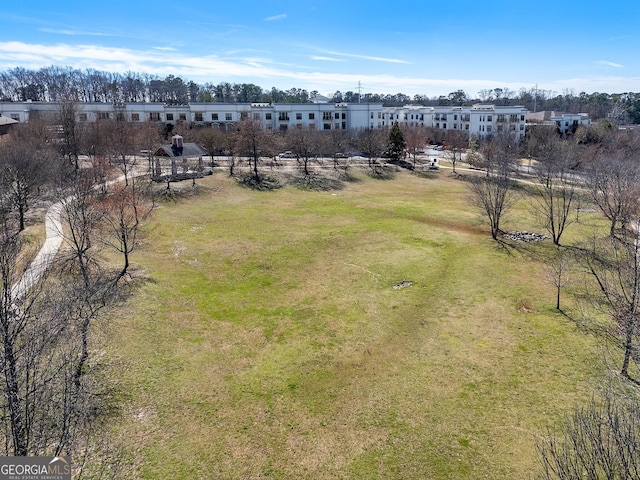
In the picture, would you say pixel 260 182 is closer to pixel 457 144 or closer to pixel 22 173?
pixel 22 173

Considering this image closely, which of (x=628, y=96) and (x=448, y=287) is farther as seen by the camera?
(x=628, y=96)

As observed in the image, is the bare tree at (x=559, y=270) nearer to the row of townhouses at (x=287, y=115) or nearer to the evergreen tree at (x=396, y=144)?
the evergreen tree at (x=396, y=144)

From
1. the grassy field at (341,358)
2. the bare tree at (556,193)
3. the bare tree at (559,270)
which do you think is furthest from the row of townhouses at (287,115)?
the bare tree at (559,270)

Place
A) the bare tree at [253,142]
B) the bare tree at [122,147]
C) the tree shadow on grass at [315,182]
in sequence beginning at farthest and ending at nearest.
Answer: the bare tree at [253,142]
the tree shadow on grass at [315,182]
the bare tree at [122,147]

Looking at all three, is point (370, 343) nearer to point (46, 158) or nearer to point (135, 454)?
point (135, 454)

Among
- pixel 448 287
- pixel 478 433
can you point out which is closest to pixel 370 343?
pixel 478 433
